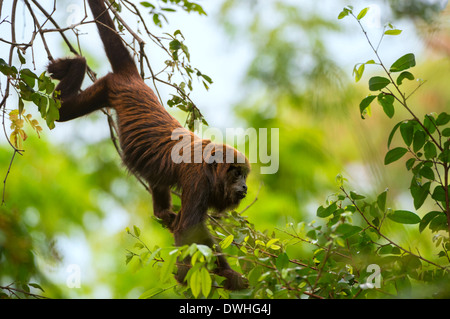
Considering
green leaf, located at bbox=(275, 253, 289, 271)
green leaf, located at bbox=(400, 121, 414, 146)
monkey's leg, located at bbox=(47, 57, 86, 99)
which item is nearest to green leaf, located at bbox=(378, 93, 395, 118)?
green leaf, located at bbox=(400, 121, 414, 146)

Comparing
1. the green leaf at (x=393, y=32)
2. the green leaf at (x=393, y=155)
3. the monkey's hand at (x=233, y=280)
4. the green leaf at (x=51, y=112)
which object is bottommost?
the monkey's hand at (x=233, y=280)

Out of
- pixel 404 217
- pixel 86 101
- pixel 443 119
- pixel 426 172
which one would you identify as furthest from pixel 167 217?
pixel 443 119

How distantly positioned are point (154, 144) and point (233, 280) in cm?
187

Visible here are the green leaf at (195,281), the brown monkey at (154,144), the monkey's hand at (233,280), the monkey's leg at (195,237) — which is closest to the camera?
the green leaf at (195,281)

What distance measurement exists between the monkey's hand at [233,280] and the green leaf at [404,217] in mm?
1274

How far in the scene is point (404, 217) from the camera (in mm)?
2971

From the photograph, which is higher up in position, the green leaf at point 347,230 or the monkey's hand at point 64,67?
the monkey's hand at point 64,67

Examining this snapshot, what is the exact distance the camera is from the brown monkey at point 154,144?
447 centimetres

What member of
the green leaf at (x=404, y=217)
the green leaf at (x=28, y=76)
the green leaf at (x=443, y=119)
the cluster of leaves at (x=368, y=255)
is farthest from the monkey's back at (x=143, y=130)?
the green leaf at (x=443, y=119)

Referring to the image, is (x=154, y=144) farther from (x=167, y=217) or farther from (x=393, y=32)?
(x=393, y=32)

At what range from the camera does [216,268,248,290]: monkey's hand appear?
358 cm

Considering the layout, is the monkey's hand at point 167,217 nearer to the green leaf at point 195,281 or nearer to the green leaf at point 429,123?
the green leaf at point 195,281

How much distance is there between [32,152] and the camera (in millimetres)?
9859
